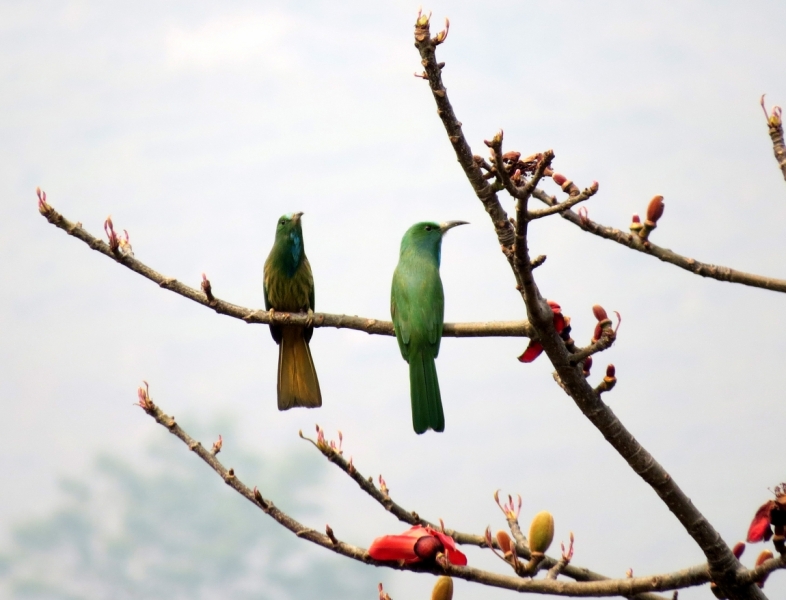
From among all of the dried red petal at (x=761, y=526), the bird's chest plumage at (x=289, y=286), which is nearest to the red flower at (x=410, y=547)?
the dried red petal at (x=761, y=526)

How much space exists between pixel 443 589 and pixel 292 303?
249 cm

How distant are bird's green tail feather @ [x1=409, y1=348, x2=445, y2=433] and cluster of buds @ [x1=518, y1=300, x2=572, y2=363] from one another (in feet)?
2.61

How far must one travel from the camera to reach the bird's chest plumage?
4047 mm

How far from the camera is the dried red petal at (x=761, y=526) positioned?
165 centimetres

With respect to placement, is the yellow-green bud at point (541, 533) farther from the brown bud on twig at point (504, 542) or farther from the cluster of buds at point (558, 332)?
the cluster of buds at point (558, 332)

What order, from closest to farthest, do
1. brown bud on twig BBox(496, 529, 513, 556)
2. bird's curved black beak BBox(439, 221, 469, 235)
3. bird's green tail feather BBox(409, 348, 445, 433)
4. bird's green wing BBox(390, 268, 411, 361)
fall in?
brown bud on twig BBox(496, 529, 513, 556)
bird's green tail feather BBox(409, 348, 445, 433)
bird's green wing BBox(390, 268, 411, 361)
bird's curved black beak BBox(439, 221, 469, 235)

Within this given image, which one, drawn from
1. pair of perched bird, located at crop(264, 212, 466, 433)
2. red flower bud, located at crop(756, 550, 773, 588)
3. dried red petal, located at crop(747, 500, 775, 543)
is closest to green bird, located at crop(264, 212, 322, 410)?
pair of perched bird, located at crop(264, 212, 466, 433)

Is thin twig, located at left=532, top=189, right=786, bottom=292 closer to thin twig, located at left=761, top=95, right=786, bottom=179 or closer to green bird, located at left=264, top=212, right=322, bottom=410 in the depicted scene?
thin twig, located at left=761, top=95, right=786, bottom=179

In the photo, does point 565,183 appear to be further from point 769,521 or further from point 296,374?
point 296,374

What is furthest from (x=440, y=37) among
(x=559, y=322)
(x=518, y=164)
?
(x=559, y=322)

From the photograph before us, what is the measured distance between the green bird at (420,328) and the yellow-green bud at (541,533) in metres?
1.06

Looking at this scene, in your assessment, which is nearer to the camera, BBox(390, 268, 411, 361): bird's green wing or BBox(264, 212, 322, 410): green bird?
BBox(390, 268, 411, 361): bird's green wing

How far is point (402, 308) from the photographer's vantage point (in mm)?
3047

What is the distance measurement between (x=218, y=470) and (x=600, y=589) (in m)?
0.92
